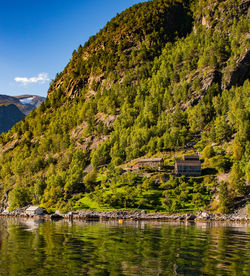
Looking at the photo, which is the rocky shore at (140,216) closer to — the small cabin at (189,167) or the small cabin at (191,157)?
the small cabin at (189,167)

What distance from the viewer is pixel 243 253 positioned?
33.1 meters

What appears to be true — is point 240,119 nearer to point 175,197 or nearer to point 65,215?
point 175,197

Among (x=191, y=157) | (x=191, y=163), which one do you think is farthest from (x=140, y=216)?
(x=191, y=157)

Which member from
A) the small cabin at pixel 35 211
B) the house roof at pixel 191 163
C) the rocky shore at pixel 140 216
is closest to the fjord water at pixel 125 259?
the rocky shore at pixel 140 216

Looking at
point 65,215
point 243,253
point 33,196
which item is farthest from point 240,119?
point 243,253

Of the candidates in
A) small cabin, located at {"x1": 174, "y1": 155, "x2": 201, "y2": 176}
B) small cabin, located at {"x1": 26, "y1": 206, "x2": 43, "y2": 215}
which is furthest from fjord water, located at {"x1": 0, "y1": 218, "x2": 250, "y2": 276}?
small cabin, located at {"x1": 174, "y1": 155, "x2": 201, "y2": 176}

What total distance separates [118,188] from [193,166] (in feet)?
132

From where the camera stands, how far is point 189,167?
14612 cm

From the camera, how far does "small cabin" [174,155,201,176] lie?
146000mm

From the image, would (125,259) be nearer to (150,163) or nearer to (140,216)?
(140,216)

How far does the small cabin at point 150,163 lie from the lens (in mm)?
161587

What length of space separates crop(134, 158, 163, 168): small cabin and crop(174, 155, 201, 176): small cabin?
42.0 feet

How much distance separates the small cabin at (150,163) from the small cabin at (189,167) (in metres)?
12.8

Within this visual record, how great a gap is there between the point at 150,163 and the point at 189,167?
25.7 m
